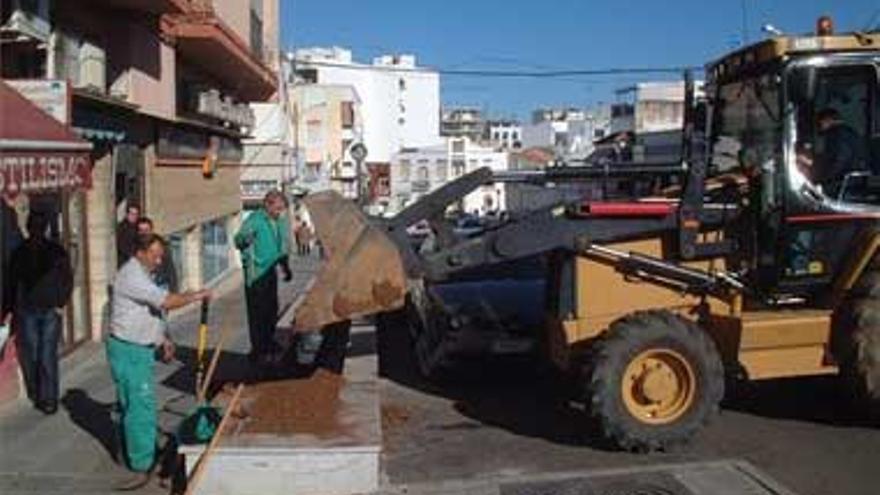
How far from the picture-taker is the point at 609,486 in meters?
8.82

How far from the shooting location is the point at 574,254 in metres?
10.6

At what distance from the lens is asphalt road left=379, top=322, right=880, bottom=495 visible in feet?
30.8

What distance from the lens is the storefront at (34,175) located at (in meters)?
9.16

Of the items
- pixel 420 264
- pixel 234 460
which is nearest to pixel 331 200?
pixel 420 264

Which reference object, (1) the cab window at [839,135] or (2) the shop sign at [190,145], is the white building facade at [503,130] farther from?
(1) the cab window at [839,135]

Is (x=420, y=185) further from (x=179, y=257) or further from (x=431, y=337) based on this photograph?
(x=431, y=337)

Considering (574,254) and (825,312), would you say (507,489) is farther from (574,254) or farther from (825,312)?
(825,312)

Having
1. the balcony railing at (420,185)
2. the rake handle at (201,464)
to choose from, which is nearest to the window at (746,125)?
the rake handle at (201,464)

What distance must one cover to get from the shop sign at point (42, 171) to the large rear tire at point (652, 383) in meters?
4.25

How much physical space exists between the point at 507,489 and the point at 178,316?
1224cm

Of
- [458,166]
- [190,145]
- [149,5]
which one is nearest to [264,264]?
[149,5]

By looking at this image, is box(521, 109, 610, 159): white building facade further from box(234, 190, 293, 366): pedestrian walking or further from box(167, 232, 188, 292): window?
box(234, 190, 293, 366): pedestrian walking

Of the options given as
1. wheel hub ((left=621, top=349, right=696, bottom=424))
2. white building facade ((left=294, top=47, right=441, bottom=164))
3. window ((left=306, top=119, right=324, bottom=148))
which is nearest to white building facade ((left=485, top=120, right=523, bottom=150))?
white building facade ((left=294, top=47, right=441, bottom=164))

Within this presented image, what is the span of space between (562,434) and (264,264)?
3.74m
